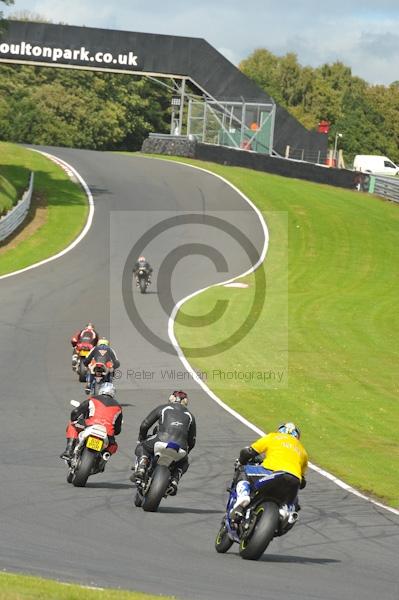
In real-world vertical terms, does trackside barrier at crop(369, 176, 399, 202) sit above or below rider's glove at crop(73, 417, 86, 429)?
below

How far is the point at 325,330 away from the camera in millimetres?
35188

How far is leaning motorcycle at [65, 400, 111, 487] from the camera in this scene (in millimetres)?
14547

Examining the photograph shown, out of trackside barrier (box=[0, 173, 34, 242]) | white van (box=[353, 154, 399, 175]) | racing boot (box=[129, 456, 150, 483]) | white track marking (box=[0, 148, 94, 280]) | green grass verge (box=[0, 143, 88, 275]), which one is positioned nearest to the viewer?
racing boot (box=[129, 456, 150, 483])

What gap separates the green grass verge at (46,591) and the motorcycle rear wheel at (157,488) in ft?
13.1

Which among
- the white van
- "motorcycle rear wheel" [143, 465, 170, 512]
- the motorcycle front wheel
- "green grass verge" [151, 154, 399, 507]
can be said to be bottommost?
"green grass verge" [151, 154, 399, 507]

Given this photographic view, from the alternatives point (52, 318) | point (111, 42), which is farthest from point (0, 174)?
point (52, 318)

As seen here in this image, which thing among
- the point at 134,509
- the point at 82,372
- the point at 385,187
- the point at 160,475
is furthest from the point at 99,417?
the point at 385,187

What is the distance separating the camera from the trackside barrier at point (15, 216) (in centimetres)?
4588

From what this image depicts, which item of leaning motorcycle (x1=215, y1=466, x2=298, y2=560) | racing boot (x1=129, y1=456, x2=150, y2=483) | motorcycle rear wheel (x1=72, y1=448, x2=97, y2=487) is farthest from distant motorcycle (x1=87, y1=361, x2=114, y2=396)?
leaning motorcycle (x1=215, y1=466, x2=298, y2=560)

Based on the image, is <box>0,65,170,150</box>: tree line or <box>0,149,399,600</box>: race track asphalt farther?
<box>0,65,170,150</box>: tree line

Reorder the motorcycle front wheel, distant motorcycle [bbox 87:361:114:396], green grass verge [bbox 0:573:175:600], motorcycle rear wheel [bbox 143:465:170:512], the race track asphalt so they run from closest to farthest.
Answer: green grass verge [bbox 0:573:175:600]
the race track asphalt
motorcycle rear wheel [bbox 143:465:170:512]
distant motorcycle [bbox 87:361:114:396]
the motorcycle front wheel

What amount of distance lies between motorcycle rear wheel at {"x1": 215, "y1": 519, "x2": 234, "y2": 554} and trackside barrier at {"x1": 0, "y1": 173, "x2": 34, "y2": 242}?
35012 millimetres

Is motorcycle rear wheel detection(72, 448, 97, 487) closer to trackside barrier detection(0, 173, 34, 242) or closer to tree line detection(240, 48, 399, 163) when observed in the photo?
trackside barrier detection(0, 173, 34, 242)

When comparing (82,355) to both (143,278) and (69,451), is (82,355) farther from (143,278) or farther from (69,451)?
(143,278)
